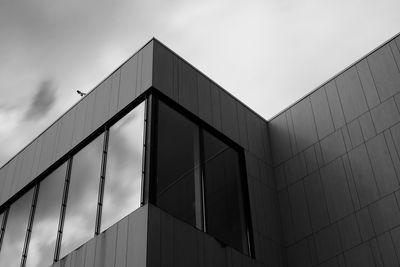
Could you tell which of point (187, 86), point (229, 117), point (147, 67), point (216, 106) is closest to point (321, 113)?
point (229, 117)

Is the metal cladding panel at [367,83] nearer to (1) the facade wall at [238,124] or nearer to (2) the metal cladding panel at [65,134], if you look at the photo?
(1) the facade wall at [238,124]

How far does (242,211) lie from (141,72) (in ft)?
10.7

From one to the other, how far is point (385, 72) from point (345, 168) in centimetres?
212

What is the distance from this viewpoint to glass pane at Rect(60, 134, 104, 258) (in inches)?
418

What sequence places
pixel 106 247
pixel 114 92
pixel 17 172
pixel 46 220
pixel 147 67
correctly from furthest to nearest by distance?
pixel 17 172 < pixel 114 92 < pixel 46 220 < pixel 147 67 < pixel 106 247

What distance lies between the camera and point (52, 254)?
11.0 meters

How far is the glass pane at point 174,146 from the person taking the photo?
10477 millimetres

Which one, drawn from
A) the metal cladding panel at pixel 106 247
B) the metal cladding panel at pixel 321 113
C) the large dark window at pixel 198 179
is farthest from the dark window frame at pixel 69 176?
the metal cladding panel at pixel 321 113

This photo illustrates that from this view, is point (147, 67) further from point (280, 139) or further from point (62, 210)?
point (280, 139)

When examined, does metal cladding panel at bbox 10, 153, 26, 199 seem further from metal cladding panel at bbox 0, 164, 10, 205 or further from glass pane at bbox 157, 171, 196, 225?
glass pane at bbox 157, 171, 196, 225

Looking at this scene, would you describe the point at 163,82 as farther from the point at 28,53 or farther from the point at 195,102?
the point at 28,53

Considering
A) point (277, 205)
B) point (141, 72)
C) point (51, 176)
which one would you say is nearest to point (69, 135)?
point (51, 176)

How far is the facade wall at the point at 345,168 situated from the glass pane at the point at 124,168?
363cm

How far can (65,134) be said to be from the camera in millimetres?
12883
